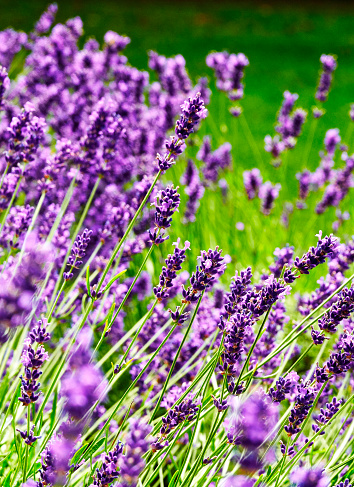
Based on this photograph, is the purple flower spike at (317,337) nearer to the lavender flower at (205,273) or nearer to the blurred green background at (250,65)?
the lavender flower at (205,273)

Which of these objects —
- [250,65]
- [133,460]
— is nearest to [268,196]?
[133,460]

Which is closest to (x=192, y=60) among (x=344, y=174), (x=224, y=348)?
(x=344, y=174)

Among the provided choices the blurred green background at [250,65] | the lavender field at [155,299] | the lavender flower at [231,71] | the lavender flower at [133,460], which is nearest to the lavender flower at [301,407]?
the lavender field at [155,299]

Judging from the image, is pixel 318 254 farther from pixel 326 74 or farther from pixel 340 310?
pixel 326 74

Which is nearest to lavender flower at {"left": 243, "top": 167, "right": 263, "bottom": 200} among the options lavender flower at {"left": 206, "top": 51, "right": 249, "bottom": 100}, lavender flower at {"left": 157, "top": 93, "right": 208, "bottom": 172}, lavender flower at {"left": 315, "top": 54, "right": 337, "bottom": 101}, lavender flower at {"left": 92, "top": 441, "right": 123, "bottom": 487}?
lavender flower at {"left": 206, "top": 51, "right": 249, "bottom": 100}

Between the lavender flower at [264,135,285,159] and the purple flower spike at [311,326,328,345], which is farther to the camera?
the lavender flower at [264,135,285,159]

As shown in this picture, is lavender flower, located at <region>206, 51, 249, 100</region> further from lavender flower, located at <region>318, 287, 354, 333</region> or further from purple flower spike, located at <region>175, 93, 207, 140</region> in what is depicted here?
lavender flower, located at <region>318, 287, 354, 333</region>
